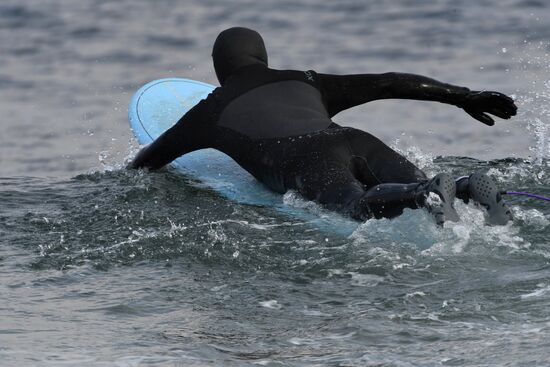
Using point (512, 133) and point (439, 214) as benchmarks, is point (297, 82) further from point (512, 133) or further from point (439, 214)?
point (512, 133)

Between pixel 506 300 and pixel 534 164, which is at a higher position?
pixel 534 164

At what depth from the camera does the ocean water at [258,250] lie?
463 centimetres

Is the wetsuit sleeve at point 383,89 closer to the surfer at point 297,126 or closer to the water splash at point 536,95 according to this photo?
the surfer at point 297,126

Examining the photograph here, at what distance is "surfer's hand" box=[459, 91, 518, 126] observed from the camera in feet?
22.2

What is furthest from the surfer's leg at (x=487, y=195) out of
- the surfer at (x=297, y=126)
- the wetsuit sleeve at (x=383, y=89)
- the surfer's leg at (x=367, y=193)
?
the wetsuit sleeve at (x=383, y=89)

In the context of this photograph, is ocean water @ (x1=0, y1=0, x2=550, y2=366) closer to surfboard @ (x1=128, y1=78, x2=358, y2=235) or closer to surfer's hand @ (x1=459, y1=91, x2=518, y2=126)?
surfboard @ (x1=128, y1=78, x2=358, y2=235)

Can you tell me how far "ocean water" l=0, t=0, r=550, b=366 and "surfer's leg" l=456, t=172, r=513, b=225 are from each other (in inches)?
6.4

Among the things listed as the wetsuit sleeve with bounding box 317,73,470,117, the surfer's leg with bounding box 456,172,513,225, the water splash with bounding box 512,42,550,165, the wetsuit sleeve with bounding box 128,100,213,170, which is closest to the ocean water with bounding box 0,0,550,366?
the water splash with bounding box 512,42,550,165

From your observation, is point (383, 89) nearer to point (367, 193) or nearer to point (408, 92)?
point (408, 92)

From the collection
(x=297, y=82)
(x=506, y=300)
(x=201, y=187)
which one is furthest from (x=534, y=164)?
(x=506, y=300)

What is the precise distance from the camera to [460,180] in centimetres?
547

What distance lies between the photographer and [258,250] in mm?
5809

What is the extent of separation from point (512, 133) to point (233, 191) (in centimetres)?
291

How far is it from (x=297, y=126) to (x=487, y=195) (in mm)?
1528
